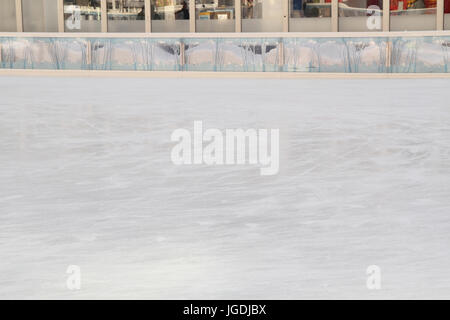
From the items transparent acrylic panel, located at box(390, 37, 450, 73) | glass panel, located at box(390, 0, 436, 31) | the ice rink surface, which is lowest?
the ice rink surface

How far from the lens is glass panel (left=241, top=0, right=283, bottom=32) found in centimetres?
2694

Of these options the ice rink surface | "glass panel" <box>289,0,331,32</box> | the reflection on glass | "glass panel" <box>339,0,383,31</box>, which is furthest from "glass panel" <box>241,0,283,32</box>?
→ the ice rink surface

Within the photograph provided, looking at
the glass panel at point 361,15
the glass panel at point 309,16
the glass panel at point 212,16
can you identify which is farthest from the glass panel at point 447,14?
the glass panel at point 212,16

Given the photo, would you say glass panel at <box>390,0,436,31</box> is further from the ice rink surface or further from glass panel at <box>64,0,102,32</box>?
the ice rink surface

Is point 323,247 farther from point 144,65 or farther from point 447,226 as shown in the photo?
point 144,65

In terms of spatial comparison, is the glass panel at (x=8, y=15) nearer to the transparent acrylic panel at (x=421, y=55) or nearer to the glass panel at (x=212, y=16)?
the glass panel at (x=212, y=16)

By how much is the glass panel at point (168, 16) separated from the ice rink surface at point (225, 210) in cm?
1650

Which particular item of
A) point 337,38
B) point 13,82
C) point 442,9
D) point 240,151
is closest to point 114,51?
point 13,82

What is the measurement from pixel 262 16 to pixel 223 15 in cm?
130

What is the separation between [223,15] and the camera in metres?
27.4

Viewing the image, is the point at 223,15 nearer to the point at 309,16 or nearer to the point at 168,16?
the point at 168,16

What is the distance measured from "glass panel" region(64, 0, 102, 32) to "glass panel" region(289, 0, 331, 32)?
22.0 ft

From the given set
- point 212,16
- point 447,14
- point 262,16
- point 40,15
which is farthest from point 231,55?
point 40,15

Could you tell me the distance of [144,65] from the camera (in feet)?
72.1
